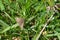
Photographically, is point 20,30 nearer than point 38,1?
Yes

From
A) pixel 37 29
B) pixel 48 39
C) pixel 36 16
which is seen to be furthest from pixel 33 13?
pixel 48 39

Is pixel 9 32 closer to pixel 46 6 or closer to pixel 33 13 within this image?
pixel 33 13

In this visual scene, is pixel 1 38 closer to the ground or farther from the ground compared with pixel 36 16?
closer to the ground

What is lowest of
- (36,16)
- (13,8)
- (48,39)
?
(48,39)

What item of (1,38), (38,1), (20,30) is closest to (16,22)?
(20,30)

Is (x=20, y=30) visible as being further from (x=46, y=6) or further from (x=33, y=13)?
(x=46, y=6)

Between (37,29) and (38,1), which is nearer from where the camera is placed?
(37,29)
